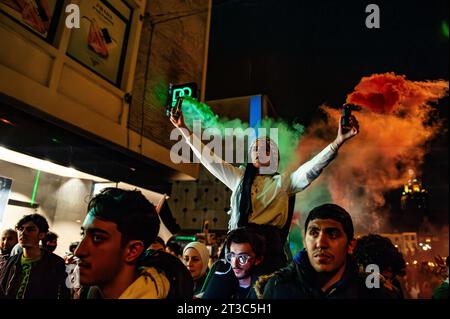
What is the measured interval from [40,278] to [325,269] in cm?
→ 251

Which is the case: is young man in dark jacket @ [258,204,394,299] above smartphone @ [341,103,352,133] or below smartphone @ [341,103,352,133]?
below

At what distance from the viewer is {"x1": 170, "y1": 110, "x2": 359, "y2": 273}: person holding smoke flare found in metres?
2.21

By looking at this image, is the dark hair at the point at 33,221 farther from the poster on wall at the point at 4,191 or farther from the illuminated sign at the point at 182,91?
the illuminated sign at the point at 182,91

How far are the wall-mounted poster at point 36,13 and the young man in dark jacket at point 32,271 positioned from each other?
100 inches

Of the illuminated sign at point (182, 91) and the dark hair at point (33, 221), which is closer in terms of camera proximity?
the dark hair at point (33, 221)

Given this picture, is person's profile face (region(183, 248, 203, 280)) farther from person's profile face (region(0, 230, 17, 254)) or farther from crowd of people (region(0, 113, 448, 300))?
person's profile face (region(0, 230, 17, 254))

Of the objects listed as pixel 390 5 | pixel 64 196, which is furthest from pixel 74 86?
pixel 390 5

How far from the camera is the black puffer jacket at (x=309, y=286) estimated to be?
1.51m

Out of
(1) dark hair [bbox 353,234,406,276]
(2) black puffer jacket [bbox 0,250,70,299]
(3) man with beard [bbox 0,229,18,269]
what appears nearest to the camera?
(1) dark hair [bbox 353,234,406,276]

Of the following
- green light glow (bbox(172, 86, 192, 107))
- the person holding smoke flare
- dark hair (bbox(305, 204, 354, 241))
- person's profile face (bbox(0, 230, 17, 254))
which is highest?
green light glow (bbox(172, 86, 192, 107))

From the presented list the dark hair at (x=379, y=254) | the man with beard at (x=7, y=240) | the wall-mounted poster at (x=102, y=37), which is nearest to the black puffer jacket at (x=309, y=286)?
the dark hair at (x=379, y=254)

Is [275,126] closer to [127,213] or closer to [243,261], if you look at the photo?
[243,261]

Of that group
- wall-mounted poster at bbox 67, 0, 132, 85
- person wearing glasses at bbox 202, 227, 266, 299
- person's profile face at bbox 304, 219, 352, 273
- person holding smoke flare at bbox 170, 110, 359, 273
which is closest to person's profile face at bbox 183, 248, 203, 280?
person holding smoke flare at bbox 170, 110, 359, 273
